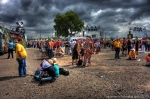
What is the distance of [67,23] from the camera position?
70312 millimetres

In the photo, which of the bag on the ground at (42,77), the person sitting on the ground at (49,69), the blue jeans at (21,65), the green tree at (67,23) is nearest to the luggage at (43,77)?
the bag on the ground at (42,77)

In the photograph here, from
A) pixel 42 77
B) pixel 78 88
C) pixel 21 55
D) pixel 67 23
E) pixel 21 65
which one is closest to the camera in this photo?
pixel 78 88

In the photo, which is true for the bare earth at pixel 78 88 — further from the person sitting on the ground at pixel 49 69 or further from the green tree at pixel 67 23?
the green tree at pixel 67 23

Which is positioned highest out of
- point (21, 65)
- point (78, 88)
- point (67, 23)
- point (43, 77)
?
point (67, 23)

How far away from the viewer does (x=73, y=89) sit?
29.9 feet

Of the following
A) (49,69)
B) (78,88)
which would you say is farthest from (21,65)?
(78,88)

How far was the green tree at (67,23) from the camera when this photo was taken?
69700 mm

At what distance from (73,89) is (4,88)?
3.07 m

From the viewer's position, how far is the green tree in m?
69.7

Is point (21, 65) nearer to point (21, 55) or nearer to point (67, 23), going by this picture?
point (21, 55)

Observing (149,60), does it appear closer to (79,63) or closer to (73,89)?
(79,63)

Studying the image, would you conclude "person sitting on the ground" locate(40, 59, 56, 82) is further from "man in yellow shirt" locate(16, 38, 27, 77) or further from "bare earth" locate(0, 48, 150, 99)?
"man in yellow shirt" locate(16, 38, 27, 77)

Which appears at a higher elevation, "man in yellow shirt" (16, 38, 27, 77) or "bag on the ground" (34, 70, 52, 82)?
"man in yellow shirt" (16, 38, 27, 77)

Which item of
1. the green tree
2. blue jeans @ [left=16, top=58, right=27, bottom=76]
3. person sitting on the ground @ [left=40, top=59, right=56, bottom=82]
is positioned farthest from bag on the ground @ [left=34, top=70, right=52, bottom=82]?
the green tree
